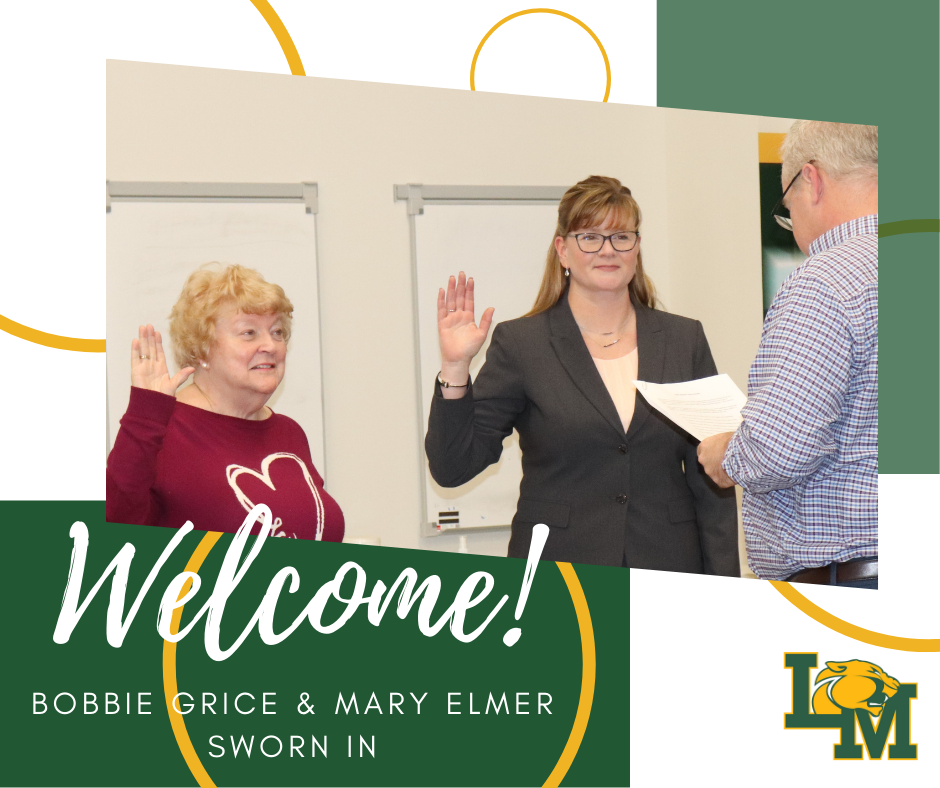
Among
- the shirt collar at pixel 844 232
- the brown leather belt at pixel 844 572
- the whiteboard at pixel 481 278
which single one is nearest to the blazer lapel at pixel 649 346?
the whiteboard at pixel 481 278

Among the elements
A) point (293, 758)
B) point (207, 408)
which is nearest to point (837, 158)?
point (207, 408)

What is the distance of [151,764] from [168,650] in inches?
9.2

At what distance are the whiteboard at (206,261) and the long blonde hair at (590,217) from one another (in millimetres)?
503

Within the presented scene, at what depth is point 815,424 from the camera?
2033 mm

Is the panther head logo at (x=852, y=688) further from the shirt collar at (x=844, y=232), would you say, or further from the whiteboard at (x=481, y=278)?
the shirt collar at (x=844, y=232)

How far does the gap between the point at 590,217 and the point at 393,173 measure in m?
0.45

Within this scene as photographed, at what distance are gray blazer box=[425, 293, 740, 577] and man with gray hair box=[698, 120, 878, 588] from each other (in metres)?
0.16

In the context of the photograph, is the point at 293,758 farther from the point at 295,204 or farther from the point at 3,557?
the point at 295,204

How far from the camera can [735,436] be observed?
6.91 ft

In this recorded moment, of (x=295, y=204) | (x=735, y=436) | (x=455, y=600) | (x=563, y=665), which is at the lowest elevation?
(x=563, y=665)

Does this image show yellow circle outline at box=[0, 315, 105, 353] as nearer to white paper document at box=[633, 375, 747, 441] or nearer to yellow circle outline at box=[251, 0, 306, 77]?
yellow circle outline at box=[251, 0, 306, 77]

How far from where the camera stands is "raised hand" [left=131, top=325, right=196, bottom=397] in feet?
6.78

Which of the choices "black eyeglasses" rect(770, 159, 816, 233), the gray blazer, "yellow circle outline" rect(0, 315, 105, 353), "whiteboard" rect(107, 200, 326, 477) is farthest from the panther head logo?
"yellow circle outline" rect(0, 315, 105, 353)

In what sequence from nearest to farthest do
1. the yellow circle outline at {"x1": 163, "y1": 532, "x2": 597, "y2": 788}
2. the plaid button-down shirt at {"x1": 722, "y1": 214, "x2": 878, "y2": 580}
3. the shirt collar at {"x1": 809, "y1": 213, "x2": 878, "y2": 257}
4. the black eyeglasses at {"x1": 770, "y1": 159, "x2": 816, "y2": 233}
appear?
1. the plaid button-down shirt at {"x1": 722, "y1": 214, "x2": 878, "y2": 580}
2. the yellow circle outline at {"x1": 163, "y1": 532, "x2": 597, "y2": 788}
3. the shirt collar at {"x1": 809, "y1": 213, "x2": 878, "y2": 257}
4. the black eyeglasses at {"x1": 770, "y1": 159, "x2": 816, "y2": 233}
